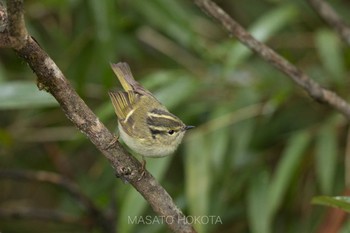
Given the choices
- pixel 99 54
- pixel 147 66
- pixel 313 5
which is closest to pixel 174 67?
pixel 147 66

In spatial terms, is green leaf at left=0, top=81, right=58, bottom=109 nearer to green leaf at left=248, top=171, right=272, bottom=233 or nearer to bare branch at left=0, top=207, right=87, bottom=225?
bare branch at left=0, top=207, right=87, bottom=225

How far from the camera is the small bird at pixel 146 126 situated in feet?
Result: 8.49

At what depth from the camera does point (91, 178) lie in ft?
15.9

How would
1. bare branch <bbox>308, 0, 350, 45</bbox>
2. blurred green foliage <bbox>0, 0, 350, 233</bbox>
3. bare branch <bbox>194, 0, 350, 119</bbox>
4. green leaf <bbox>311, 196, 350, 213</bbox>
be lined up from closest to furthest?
green leaf <bbox>311, 196, 350, 213</bbox> → bare branch <bbox>194, 0, 350, 119</bbox> → bare branch <bbox>308, 0, 350, 45</bbox> → blurred green foliage <bbox>0, 0, 350, 233</bbox>

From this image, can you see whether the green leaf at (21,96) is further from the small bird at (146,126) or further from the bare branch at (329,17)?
the bare branch at (329,17)

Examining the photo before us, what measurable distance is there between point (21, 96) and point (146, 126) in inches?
53.3

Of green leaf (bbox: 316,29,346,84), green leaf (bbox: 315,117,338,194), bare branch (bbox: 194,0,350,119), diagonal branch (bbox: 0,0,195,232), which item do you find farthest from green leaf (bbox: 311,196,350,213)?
green leaf (bbox: 316,29,346,84)

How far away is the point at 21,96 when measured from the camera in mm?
3762

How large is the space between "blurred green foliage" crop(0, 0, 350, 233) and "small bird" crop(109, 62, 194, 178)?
3.30ft

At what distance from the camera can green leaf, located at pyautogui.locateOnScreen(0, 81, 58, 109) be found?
146 inches

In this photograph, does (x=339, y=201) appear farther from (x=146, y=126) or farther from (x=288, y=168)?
(x=288, y=168)

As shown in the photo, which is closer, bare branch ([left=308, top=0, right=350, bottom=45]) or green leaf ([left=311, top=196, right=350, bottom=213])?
green leaf ([left=311, top=196, right=350, bottom=213])

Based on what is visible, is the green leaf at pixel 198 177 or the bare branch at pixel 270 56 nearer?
the bare branch at pixel 270 56

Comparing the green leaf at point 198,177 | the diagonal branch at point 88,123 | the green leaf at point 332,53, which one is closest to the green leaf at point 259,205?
the green leaf at point 198,177
